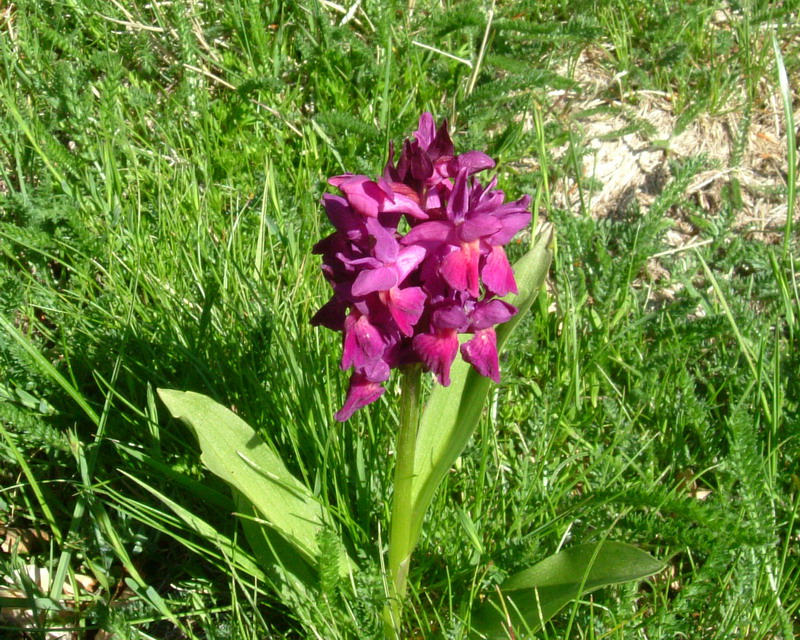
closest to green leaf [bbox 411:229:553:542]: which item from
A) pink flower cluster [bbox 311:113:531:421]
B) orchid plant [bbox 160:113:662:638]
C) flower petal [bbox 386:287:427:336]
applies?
orchid plant [bbox 160:113:662:638]

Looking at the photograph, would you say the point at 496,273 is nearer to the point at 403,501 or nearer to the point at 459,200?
the point at 459,200

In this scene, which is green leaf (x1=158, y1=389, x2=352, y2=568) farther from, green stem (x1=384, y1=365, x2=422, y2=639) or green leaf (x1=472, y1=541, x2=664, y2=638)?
green leaf (x1=472, y1=541, x2=664, y2=638)

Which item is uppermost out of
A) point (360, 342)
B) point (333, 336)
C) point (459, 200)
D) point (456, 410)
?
point (459, 200)

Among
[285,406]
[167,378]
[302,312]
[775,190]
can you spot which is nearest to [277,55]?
[302,312]

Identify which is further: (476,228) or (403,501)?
(403,501)

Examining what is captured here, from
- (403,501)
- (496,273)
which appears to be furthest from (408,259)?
(403,501)
